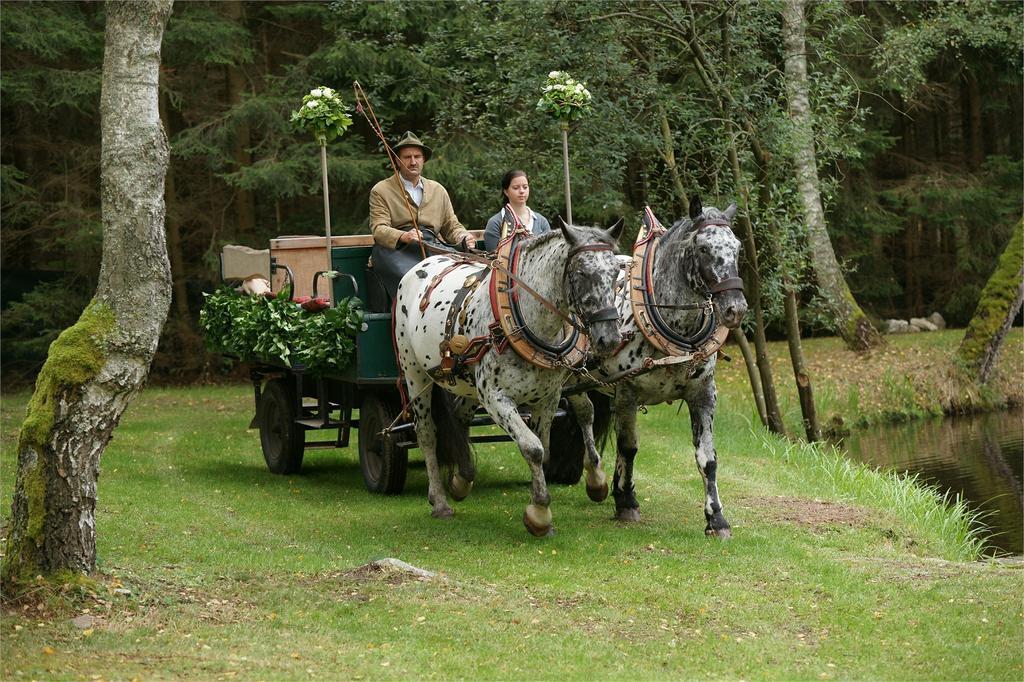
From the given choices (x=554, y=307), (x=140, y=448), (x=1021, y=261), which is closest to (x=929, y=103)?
(x=1021, y=261)

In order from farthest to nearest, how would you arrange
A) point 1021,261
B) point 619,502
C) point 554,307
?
point 1021,261
point 619,502
point 554,307

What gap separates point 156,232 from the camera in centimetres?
664

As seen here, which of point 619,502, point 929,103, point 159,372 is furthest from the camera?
point 929,103

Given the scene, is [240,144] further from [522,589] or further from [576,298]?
[522,589]

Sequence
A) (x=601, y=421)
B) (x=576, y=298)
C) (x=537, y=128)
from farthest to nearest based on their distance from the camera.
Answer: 1. (x=537, y=128)
2. (x=601, y=421)
3. (x=576, y=298)

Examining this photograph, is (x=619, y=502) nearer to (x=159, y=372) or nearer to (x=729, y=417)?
(x=729, y=417)

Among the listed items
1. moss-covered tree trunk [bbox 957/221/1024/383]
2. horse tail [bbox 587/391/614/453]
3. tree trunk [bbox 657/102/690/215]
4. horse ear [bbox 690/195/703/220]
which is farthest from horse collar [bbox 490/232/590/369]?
moss-covered tree trunk [bbox 957/221/1024/383]

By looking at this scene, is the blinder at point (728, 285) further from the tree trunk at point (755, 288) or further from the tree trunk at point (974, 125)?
the tree trunk at point (974, 125)

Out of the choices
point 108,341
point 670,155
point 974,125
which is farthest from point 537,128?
point 974,125

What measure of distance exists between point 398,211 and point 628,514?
3.04m

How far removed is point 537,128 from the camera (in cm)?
1417

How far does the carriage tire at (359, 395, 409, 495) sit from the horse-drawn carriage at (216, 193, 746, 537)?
19 millimetres

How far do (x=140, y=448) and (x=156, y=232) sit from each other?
703cm

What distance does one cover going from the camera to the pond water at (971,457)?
11203mm
